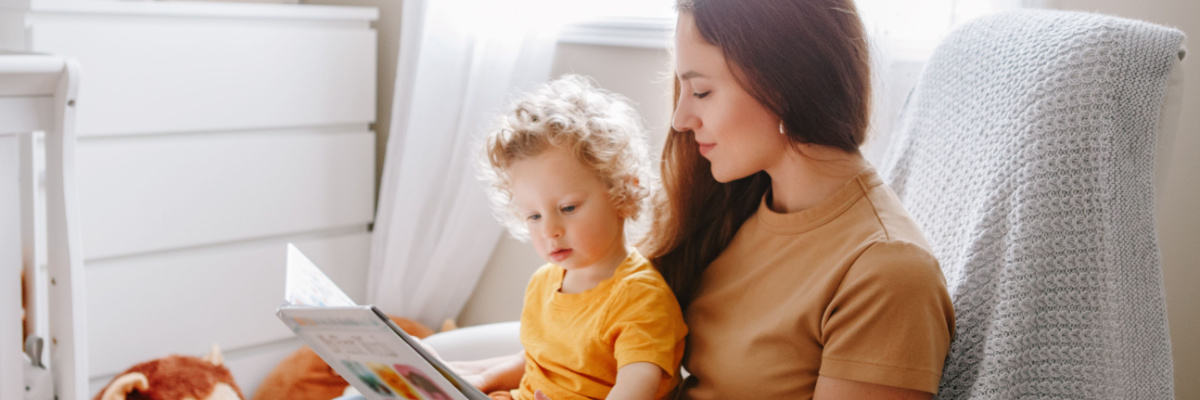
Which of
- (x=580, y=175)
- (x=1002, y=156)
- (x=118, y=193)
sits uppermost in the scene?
(x=1002, y=156)

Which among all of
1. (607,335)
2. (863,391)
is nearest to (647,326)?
(607,335)

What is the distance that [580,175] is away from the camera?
1.12m

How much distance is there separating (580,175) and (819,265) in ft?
1.06

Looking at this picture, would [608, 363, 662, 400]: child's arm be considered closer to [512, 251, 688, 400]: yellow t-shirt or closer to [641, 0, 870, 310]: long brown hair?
[512, 251, 688, 400]: yellow t-shirt

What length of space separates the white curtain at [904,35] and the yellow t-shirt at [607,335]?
0.46 m

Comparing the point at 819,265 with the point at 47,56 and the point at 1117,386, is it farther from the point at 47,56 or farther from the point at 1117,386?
the point at 47,56

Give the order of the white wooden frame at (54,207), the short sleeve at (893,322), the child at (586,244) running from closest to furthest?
the short sleeve at (893,322) → the child at (586,244) → the white wooden frame at (54,207)

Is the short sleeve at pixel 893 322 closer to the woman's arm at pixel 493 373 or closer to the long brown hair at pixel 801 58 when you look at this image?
the long brown hair at pixel 801 58

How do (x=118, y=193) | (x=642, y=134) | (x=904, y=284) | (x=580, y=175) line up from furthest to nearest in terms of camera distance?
(x=118, y=193)
(x=642, y=134)
(x=580, y=175)
(x=904, y=284)

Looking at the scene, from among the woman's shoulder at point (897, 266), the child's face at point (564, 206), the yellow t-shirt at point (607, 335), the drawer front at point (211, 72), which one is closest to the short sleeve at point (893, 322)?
the woman's shoulder at point (897, 266)

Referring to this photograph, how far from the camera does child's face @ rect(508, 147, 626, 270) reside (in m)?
1.11

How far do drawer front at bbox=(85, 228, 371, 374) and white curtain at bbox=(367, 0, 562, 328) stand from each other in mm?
191

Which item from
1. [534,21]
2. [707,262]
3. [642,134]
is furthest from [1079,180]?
[534,21]

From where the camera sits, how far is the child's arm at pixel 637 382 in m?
1.01
